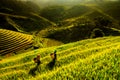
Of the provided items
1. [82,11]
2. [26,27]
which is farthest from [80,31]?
[82,11]

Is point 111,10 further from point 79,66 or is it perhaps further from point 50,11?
point 79,66

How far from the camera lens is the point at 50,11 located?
13650 centimetres

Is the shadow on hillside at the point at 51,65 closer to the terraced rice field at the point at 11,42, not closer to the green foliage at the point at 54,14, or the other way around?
the terraced rice field at the point at 11,42

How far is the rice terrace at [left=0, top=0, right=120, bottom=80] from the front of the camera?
16.9 metres

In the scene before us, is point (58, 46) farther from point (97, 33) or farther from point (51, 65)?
point (97, 33)

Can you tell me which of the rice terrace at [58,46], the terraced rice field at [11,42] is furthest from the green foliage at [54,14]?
the terraced rice field at [11,42]

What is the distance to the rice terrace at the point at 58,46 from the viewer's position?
16.9 m

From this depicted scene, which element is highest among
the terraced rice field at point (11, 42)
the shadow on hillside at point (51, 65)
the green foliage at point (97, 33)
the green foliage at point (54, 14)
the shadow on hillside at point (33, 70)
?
the shadow on hillside at point (51, 65)

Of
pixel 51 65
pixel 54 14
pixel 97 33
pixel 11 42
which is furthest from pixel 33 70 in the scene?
pixel 54 14

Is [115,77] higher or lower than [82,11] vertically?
higher

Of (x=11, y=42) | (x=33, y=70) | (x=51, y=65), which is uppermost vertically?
(x=51, y=65)

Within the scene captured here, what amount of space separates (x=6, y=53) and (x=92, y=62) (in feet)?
127

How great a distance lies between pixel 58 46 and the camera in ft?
134

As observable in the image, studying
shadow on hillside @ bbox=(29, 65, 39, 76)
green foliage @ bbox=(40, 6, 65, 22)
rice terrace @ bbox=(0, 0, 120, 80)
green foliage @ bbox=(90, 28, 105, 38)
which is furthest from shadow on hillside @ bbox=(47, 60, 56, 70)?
green foliage @ bbox=(40, 6, 65, 22)
